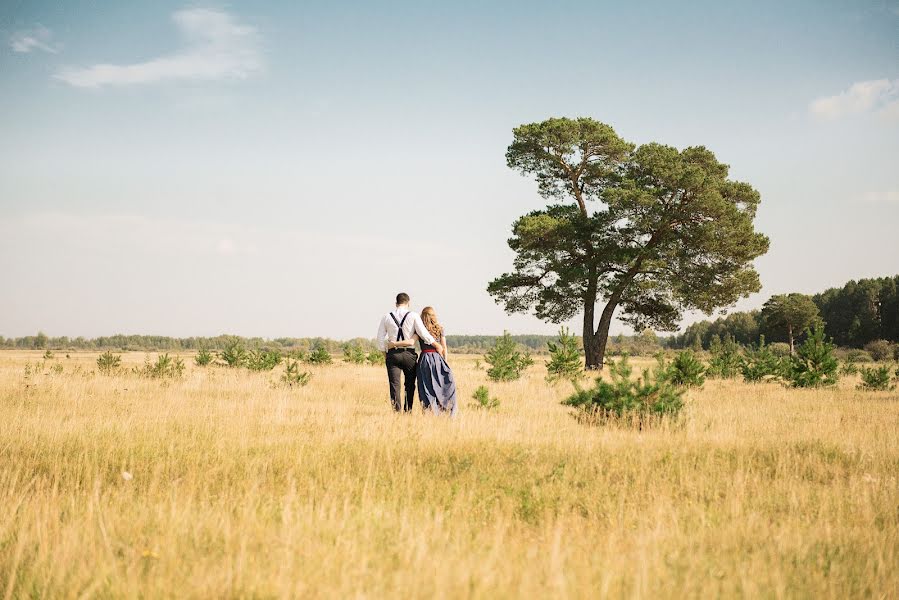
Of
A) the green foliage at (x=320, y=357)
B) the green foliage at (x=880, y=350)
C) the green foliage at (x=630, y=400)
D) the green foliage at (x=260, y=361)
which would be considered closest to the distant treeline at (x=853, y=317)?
the green foliage at (x=880, y=350)

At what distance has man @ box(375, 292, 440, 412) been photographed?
30.6 feet

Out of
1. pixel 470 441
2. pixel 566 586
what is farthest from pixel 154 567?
pixel 470 441

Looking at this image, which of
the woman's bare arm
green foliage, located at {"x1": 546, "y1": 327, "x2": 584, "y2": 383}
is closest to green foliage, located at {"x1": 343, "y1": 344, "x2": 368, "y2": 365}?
green foliage, located at {"x1": 546, "y1": 327, "x2": 584, "y2": 383}

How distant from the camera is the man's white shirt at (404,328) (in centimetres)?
928

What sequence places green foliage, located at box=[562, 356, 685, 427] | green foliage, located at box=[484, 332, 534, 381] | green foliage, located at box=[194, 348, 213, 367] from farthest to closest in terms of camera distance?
green foliage, located at box=[194, 348, 213, 367]
green foliage, located at box=[484, 332, 534, 381]
green foliage, located at box=[562, 356, 685, 427]

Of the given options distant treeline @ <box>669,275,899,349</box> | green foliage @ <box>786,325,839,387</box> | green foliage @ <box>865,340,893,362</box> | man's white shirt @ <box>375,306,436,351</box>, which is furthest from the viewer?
distant treeline @ <box>669,275,899,349</box>

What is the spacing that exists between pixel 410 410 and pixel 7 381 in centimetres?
1162

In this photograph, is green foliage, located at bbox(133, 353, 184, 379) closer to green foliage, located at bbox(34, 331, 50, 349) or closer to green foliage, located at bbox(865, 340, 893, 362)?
green foliage, located at bbox(865, 340, 893, 362)

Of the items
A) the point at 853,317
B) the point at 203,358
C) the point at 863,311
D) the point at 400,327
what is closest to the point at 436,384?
the point at 400,327

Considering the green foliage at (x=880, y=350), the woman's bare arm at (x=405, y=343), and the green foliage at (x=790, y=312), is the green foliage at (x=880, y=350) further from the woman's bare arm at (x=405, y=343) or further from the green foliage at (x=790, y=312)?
the woman's bare arm at (x=405, y=343)

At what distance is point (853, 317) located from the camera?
6919 centimetres

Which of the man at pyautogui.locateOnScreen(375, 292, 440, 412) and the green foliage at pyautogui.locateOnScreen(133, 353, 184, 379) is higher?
the man at pyautogui.locateOnScreen(375, 292, 440, 412)

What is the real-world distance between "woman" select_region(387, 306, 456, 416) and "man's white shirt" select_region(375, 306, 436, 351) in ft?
0.33

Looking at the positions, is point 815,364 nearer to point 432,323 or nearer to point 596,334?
point 596,334
